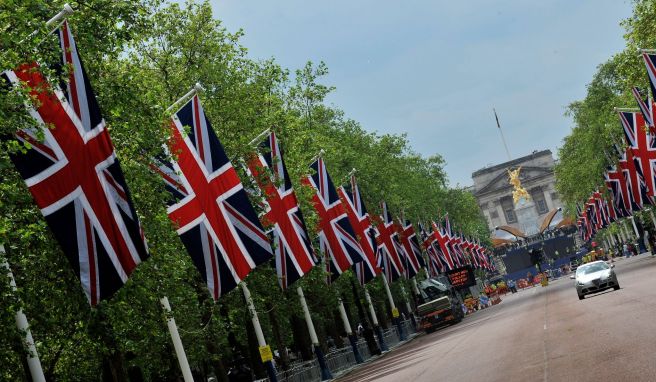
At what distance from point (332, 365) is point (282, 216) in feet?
54.3

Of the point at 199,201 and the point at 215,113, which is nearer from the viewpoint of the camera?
the point at 199,201

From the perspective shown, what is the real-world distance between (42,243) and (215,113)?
60.7 ft

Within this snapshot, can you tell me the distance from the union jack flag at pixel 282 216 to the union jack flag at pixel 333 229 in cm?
428

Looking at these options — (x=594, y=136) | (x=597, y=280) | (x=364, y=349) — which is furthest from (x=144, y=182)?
(x=594, y=136)

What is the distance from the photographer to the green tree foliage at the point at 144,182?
18312 millimetres

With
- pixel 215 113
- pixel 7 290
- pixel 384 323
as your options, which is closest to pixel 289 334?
pixel 384 323

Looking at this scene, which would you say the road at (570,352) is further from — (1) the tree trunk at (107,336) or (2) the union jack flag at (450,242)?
(2) the union jack flag at (450,242)

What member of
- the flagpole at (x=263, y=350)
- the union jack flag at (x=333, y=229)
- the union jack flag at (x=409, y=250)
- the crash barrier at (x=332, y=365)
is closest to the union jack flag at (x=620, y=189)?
the union jack flag at (x=409, y=250)

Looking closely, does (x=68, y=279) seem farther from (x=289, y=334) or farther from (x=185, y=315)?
(x=289, y=334)

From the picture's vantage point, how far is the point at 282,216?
29.8 m

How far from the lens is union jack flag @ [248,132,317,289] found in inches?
1124

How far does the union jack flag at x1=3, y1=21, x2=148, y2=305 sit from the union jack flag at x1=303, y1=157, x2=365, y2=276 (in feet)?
62.3

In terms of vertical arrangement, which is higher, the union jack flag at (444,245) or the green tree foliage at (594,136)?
the green tree foliage at (594,136)

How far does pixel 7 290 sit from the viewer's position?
16.8 metres
